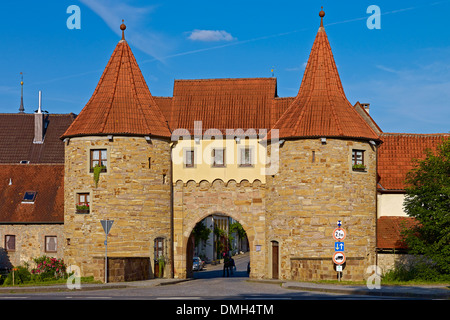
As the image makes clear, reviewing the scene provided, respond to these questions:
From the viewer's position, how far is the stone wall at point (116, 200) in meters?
36.9

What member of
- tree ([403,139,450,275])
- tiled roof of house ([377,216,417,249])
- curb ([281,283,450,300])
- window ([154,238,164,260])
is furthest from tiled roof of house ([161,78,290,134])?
curb ([281,283,450,300])

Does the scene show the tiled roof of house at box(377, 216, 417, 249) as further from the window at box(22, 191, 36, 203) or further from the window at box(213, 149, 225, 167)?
the window at box(22, 191, 36, 203)

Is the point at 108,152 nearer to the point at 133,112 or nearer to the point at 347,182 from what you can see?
the point at 133,112

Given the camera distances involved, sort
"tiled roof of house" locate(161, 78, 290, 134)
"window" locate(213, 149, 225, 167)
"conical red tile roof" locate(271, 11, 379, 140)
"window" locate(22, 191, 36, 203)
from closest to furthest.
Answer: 1. "conical red tile roof" locate(271, 11, 379, 140)
2. "window" locate(213, 149, 225, 167)
3. "tiled roof of house" locate(161, 78, 290, 134)
4. "window" locate(22, 191, 36, 203)

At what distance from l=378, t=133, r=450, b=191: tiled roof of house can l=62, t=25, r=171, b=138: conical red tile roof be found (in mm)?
11549

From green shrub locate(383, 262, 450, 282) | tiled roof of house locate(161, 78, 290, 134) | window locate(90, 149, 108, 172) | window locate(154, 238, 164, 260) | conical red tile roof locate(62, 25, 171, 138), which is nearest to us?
green shrub locate(383, 262, 450, 282)

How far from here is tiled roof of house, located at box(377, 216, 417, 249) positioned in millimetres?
38500

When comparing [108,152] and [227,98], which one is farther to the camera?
[227,98]

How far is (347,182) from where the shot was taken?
36844 millimetres

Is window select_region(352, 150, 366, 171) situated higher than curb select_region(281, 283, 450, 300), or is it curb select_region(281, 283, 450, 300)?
window select_region(352, 150, 366, 171)

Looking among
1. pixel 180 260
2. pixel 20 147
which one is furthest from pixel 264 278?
pixel 20 147

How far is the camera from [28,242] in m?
42.6

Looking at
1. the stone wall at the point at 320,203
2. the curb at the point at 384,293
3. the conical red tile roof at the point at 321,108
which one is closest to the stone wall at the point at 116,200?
the stone wall at the point at 320,203

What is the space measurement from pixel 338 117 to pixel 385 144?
22.7 feet
